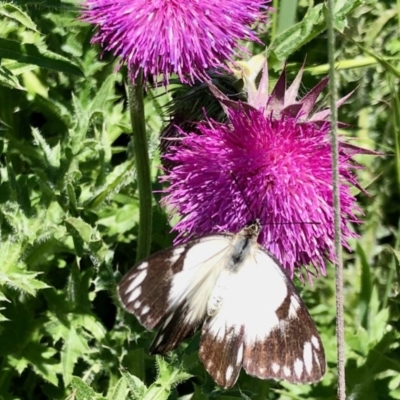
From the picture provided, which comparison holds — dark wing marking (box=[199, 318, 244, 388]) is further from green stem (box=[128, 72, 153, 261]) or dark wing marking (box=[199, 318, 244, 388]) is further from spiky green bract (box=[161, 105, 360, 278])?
green stem (box=[128, 72, 153, 261])

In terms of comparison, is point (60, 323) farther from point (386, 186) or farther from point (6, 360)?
point (386, 186)

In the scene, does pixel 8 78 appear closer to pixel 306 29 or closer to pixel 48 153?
pixel 48 153

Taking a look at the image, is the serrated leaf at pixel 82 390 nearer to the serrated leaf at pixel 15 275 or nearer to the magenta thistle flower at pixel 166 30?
the serrated leaf at pixel 15 275

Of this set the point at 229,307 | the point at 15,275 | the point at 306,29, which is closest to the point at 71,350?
the point at 15,275

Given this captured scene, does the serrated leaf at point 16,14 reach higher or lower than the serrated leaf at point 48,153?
higher

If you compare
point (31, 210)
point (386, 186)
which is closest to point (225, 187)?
point (31, 210)

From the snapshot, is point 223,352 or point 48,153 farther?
point 48,153

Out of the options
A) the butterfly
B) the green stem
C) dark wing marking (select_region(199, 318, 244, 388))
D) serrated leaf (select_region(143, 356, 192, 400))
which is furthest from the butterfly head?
serrated leaf (select_region(143, 356, 192, 400))

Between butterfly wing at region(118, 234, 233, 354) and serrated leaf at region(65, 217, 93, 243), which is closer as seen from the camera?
butterfly wing at region(118, 234, 233, 354)

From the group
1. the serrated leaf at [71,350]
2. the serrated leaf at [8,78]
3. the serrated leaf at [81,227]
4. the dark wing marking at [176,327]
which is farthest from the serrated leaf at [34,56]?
the serrated leaf at [71,350]
